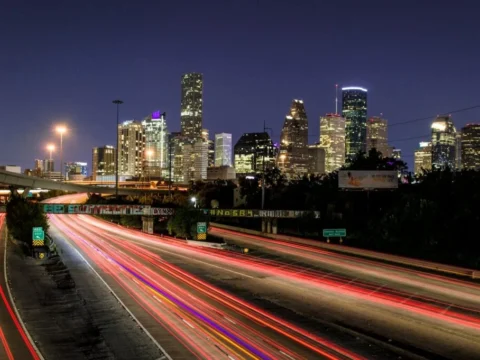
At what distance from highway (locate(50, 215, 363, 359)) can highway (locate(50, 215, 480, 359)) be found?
45 mm

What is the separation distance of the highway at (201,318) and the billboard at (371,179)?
3158 cm

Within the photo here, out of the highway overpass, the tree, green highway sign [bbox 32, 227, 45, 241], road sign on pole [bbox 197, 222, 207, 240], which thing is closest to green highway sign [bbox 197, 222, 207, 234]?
road sign on pole [bbox 197, 222, 207, 240]

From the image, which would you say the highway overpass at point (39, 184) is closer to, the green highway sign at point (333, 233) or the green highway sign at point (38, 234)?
the green highway sign at point (38, 234)

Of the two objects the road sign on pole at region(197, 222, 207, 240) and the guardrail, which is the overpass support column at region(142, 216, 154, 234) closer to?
the road sign on pole at region(197, 222, 207, 240)

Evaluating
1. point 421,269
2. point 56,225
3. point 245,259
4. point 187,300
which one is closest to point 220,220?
point 56,225

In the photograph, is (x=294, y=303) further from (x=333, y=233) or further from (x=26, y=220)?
(x=26, y=220)

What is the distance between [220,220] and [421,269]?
169 ft

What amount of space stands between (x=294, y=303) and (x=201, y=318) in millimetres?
6555

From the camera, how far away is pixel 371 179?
68.9 m

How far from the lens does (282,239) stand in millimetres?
65812

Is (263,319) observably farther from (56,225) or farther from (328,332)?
(56,225)

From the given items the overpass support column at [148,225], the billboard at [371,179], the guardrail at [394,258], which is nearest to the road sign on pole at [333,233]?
the guardrail at [394,258]

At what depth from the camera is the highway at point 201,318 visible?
1958 cm

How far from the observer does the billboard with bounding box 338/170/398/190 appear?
68625 millimetres
